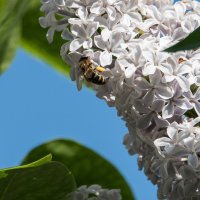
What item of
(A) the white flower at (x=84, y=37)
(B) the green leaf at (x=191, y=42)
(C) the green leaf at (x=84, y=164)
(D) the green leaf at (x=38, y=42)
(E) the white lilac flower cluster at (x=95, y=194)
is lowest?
(C) the green leaf at (x=84, y=164)

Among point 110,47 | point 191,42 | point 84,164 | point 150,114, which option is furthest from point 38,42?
point 191,42

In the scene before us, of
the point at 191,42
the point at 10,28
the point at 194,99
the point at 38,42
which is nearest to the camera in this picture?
the point at 191,42

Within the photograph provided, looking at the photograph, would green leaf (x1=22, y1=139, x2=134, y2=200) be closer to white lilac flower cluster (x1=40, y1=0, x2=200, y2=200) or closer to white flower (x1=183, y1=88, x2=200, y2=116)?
white lilac flower cluster (x1=40, y1=0, x2=200, y2=200)

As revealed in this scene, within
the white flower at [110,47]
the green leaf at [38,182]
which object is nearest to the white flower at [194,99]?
the white flower at [110,47]

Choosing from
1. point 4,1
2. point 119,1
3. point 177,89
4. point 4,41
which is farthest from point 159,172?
point 4,1

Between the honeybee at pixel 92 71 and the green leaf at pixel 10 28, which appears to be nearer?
the honeybee at pixel 92 71

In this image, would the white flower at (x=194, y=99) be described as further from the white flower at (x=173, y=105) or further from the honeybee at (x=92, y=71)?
the honeybee at (x=92, y=71)

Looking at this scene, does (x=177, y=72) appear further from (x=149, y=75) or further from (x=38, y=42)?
(x=38, y=42)
